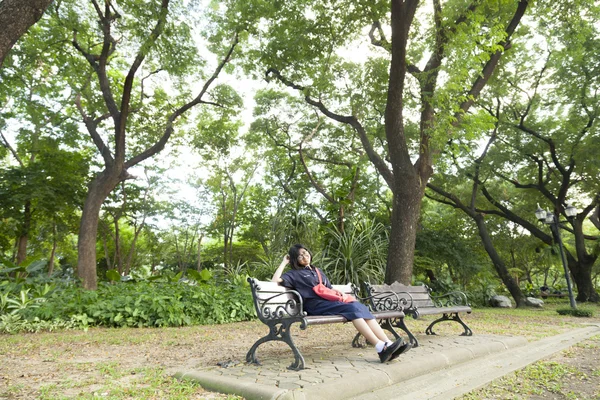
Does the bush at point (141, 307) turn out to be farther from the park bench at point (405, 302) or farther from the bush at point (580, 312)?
the bush at point (580, 312)

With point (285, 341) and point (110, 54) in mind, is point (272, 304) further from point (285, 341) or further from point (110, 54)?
point (110, 54)

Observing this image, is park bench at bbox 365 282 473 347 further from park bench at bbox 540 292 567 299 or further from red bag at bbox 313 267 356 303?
park bench at bbox 540 292 567 299

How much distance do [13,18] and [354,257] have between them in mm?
7905

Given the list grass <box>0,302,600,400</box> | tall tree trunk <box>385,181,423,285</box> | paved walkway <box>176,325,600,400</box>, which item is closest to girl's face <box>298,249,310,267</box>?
paved walkway <box>176,325,600,400</box>

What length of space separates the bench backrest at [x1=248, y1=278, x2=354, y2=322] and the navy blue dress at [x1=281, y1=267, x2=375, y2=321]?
109 millimetres

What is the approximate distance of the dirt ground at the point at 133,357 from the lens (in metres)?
3.09

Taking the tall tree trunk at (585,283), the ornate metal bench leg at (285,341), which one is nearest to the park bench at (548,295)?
the tall tree trunk at (585,283)

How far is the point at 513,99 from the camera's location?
50.0 ft

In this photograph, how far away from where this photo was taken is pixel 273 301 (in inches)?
153

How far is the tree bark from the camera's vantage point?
12.8 ft

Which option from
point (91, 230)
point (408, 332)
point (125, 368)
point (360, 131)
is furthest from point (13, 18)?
point (360, 131)

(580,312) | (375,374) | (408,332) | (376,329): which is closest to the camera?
(375,374)

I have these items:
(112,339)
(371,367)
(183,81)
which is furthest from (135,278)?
(371,367)

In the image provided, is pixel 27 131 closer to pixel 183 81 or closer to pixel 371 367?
pixel 183 81
